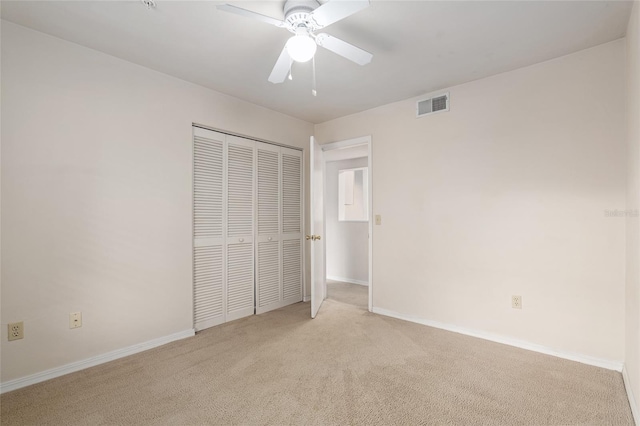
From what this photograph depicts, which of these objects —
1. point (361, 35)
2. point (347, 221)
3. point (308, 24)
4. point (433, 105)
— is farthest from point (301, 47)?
point (347, 221)

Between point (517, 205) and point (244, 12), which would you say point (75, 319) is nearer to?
point (244, 12)

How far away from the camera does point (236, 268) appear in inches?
135

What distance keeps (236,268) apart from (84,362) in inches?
58.9

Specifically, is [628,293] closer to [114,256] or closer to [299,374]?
[299,374]

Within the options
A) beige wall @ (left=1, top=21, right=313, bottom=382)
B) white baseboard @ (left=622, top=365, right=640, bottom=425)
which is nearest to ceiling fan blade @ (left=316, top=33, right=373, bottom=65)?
beige wall @ (left=1, top=21, right=313, bottom=382)

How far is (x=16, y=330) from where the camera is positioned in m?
2.05

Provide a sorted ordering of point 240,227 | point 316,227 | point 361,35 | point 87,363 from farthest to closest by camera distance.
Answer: point 316,227 < point 240,227 < point 87,363 < point 361,35

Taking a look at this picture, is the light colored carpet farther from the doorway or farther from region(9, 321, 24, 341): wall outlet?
region(9, 321, 24, 341): wall outlet

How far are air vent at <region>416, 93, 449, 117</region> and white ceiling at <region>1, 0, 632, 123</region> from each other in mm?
160

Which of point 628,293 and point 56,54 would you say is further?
point 56,54

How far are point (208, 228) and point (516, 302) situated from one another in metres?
3.01

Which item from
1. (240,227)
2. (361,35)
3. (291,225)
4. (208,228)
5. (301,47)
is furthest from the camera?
(291,225)

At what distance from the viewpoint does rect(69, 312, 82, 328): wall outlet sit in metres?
2.26

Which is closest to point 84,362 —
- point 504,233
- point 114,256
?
point 114,256
